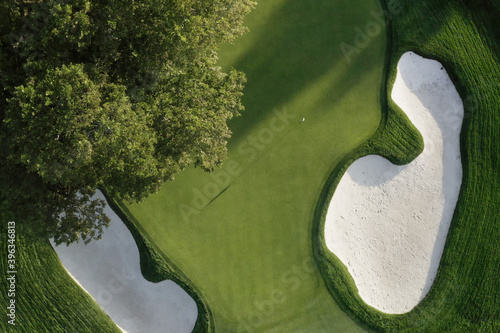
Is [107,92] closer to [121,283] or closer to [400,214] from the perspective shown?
[121,283]

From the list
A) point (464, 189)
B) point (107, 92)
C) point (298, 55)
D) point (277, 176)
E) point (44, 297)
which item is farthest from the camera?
point (464, 189)

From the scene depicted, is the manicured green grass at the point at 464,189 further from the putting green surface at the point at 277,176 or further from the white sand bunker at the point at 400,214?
the putting green surface at the point at 277,176

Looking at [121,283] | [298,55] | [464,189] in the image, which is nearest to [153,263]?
[121,283]

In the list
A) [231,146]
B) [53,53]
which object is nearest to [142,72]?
[53,53]

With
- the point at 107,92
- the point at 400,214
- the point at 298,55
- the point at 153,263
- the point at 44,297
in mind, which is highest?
the point at 298,55

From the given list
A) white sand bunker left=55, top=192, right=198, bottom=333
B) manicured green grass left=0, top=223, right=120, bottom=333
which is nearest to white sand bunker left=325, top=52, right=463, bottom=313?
white sand bunker left=55, top=192, right=198, bottom=333

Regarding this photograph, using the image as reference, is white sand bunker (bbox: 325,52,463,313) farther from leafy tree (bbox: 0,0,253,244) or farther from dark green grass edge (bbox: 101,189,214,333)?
leafy tree (bbox: 0,0,253,244)

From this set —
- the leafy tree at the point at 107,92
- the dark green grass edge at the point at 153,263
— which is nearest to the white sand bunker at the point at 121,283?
the dark green grass edge at the point at 153,263

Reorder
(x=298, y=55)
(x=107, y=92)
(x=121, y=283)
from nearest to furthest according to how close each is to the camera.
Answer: (x=107, y=92), (x=121, y=283), (x=298, y=55)
